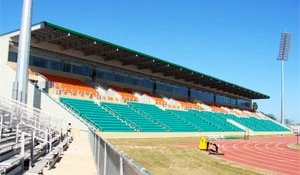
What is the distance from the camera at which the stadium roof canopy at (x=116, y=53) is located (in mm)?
33250

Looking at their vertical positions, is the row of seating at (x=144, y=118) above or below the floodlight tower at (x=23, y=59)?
below

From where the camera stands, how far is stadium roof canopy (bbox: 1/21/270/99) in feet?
109

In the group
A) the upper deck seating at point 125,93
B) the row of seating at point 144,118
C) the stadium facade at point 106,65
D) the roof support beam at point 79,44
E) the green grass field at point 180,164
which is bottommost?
the green grass field at point 180,164

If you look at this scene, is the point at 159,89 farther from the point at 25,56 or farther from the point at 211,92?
the point at 25,56

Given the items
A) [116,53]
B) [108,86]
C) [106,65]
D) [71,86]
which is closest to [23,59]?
[71,86]

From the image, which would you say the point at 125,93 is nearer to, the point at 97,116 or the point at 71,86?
the point at 71,86

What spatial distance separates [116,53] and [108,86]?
4.23 meters

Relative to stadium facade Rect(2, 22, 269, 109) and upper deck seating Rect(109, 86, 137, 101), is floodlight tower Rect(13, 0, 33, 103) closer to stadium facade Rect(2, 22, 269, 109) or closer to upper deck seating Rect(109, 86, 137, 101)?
stadium facade Rect(2, 22, 269, 109)

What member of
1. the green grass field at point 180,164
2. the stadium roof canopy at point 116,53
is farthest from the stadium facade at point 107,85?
the green grass field at point 180,164

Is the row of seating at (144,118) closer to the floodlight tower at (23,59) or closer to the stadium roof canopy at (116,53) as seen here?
the stadium roof canopy at (116,53)

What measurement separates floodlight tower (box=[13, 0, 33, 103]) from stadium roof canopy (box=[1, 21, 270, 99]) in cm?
537

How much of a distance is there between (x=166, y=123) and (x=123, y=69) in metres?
9.58

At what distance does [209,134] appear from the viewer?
44344 mm

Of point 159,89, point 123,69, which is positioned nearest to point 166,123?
point 123,69
